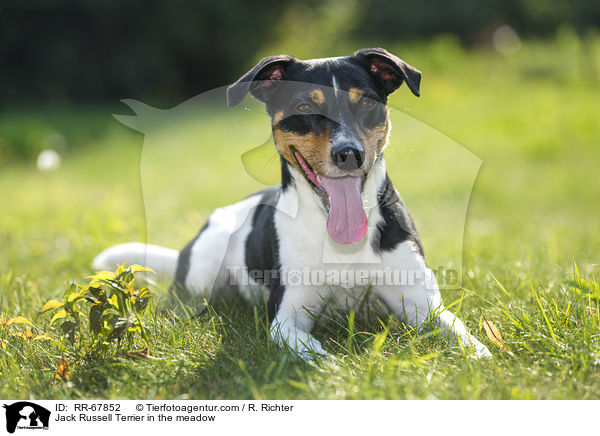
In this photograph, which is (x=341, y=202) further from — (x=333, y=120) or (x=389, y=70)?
(x=389, y=70)

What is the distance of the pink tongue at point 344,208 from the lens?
3.06m

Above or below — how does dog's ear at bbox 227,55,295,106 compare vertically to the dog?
above

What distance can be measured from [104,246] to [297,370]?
3.10m

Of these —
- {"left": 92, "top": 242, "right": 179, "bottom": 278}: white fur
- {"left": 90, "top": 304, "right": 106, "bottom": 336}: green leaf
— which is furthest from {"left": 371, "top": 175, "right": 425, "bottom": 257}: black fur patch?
{"left": 92, "top": 242, "right": 179, "bottom": 278}: white fur

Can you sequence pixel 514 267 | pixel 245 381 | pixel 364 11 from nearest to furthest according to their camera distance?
1. pixel 245 381
2. pixel 514 267
3. pixel 364 11

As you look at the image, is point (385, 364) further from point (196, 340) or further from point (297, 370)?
point (196, 340)

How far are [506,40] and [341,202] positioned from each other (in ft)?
47.8

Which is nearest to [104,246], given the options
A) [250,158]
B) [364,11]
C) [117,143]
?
[250,158]

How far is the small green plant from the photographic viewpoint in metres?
2.81

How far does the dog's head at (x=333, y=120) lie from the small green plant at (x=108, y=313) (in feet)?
3.11

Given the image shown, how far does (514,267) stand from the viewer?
429 centimetres

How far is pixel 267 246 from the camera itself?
141 inches
